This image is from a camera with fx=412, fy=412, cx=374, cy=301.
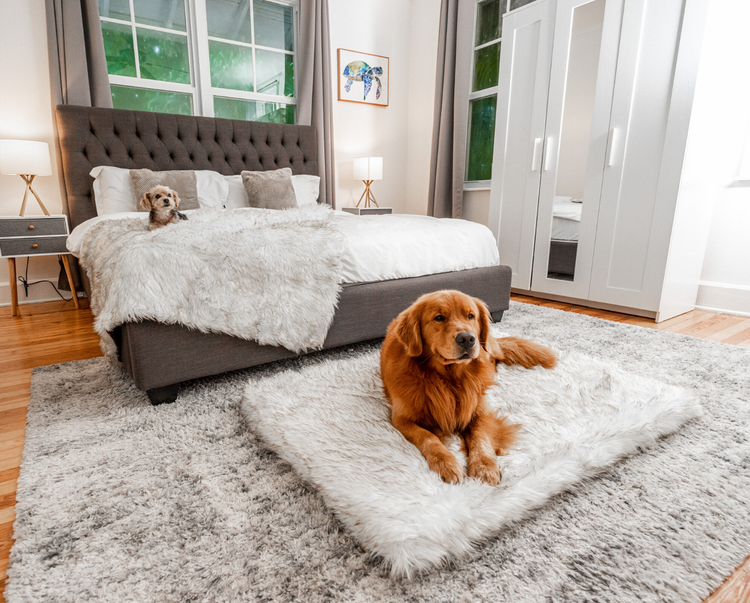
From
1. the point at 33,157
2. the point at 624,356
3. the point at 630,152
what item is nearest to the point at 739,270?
the point at 630,152

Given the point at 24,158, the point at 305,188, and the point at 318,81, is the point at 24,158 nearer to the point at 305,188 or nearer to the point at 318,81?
the point at 305,188

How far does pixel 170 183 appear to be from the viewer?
9.24ft

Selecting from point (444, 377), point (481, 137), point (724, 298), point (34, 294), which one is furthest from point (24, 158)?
point (724, 298)

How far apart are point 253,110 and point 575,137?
278 cm

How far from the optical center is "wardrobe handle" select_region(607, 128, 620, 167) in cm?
271

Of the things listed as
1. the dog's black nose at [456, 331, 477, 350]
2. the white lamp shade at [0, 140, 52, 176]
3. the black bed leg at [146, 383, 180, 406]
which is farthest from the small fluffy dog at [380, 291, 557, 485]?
the white lamp shade at [0, 140, 52, 176]

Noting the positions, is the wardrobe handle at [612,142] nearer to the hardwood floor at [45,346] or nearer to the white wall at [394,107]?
the hardwood floor at [45,346]

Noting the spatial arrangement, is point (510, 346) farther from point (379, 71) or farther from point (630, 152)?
point (379, 71)

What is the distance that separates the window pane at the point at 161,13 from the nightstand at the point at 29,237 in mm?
1744

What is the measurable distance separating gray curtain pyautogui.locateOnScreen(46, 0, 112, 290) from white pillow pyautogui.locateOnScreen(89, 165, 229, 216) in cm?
43

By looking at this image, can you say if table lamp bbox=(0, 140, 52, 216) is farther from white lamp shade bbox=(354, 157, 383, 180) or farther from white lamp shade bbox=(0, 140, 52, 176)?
white lamp shade bbox=(354, 157, 383, 180)

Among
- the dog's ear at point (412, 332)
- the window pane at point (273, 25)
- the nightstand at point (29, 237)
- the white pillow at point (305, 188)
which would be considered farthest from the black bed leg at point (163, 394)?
the window pane at point (273, 25)

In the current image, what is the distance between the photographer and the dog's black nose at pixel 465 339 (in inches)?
41.0

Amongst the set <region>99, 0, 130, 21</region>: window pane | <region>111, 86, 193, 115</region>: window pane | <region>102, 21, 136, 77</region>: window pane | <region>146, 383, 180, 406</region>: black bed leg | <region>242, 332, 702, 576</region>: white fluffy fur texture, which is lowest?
<region>146, 383, 180, 406</region>: black bed leg
